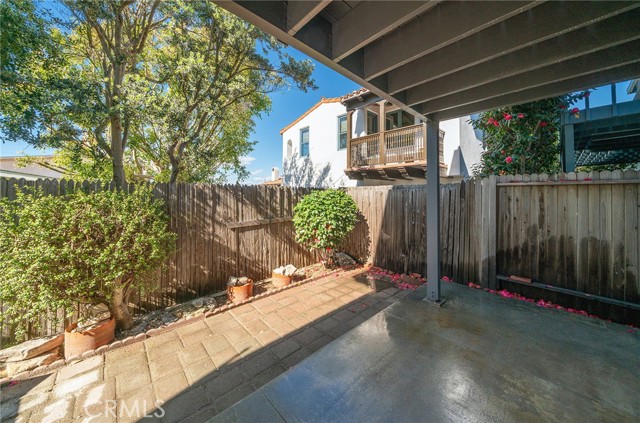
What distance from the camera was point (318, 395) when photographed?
1722 millimetres

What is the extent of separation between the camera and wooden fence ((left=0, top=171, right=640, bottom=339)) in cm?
288

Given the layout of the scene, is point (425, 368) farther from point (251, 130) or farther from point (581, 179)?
point (251, 130)

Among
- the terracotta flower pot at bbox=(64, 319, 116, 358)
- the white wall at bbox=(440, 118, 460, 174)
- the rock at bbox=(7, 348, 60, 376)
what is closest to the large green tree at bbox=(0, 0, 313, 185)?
the terracotta flower pot at bbox=(64, 319, 116, 358)

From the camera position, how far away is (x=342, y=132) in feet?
33.8

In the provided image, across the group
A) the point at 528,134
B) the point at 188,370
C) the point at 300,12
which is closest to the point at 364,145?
the point at 528,134

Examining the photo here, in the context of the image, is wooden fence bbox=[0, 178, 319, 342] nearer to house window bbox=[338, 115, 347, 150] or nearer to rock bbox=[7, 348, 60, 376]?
rock bbox=[7, 348, 60, 376]

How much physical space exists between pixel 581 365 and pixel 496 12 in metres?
2.84

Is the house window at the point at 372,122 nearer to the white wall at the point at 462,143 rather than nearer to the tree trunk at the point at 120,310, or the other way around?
the white wall at the point at 462,143

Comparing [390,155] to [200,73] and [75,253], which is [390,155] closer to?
[200,73]

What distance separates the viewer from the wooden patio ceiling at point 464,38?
1588 millimetres

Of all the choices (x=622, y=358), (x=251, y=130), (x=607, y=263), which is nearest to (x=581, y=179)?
(x=607, y=263)

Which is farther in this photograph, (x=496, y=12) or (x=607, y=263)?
(x=607, y=263)

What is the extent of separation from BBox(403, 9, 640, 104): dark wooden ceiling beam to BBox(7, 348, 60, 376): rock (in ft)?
16.6

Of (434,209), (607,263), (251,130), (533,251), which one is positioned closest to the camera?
(607,263)
